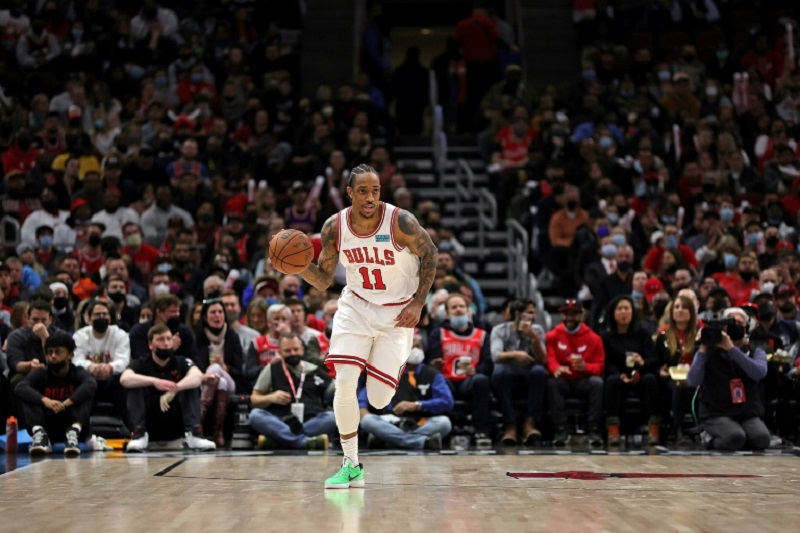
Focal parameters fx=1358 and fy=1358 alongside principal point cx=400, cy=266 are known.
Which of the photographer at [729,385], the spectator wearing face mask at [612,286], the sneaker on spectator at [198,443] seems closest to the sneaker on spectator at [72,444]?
the sneaker on spectator at [198,443]

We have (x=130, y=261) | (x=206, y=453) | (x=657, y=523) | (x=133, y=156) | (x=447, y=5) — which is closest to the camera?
(x=657, y=523)

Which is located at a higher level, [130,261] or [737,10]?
[737,10]

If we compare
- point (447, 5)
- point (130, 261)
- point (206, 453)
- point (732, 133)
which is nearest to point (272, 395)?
point (206, 453)

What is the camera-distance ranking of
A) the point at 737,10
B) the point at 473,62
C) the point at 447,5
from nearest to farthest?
the point at 473,62 < the point at 737,10 < the point at 447,5

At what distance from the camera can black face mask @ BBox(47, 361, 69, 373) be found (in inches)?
518

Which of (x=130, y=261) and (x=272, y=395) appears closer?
(x=272, y=395)

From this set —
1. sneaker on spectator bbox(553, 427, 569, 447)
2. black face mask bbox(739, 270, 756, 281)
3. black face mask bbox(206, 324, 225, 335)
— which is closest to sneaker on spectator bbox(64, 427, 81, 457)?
black face mask bbox(206, 324, 225, 335)

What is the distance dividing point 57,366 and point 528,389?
15.7ft

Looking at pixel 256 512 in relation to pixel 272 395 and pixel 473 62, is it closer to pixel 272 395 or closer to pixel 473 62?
pixel 272 395

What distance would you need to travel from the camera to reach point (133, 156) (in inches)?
762

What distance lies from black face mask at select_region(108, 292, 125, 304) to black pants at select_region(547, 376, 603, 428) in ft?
15.7

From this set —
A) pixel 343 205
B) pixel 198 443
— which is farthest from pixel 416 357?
pixel 343 205

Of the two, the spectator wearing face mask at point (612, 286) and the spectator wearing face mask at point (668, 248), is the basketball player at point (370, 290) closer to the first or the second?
the spectator wearing face mask at point (612, 286)

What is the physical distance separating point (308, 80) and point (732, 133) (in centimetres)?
711
